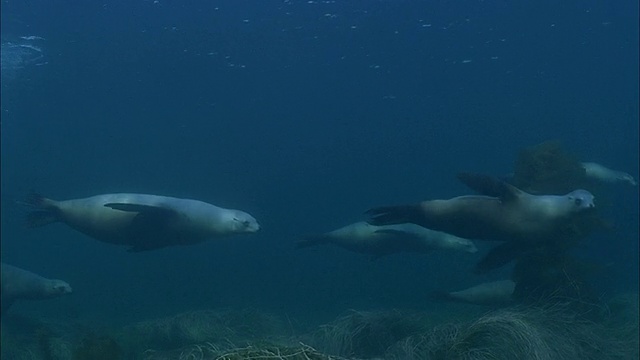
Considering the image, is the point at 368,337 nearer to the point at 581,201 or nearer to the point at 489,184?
the point at 489,184

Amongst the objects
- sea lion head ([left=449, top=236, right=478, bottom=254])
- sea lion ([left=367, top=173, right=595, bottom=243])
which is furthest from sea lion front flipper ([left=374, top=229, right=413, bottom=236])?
sea lion ([left=367, top=173, right=595, bottom=243])

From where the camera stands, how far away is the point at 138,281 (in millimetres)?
16969

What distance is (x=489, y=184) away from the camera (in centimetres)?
601

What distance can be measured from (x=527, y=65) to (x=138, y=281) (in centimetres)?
2645

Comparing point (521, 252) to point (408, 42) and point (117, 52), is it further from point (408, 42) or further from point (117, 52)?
point (408, 42)

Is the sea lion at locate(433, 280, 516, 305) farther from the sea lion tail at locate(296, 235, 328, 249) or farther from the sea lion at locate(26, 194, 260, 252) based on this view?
the sea lion tail at locate(296, 235, 328, 249)

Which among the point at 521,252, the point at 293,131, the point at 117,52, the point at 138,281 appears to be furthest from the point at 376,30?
the point at 293,131

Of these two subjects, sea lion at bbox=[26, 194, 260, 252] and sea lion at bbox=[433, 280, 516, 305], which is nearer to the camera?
sea lion at bbox=[26, 194, 260, 252]

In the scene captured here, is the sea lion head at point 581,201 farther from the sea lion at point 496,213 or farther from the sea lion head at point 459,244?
the sea lion head at point 459,244

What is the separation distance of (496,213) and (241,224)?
2831mm

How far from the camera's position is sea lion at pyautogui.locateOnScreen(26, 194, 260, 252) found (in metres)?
7.43

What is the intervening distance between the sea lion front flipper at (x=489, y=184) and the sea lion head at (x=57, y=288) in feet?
14.6

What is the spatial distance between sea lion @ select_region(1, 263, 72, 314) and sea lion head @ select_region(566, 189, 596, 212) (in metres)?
4.85

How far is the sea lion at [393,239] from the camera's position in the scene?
9688 mm
